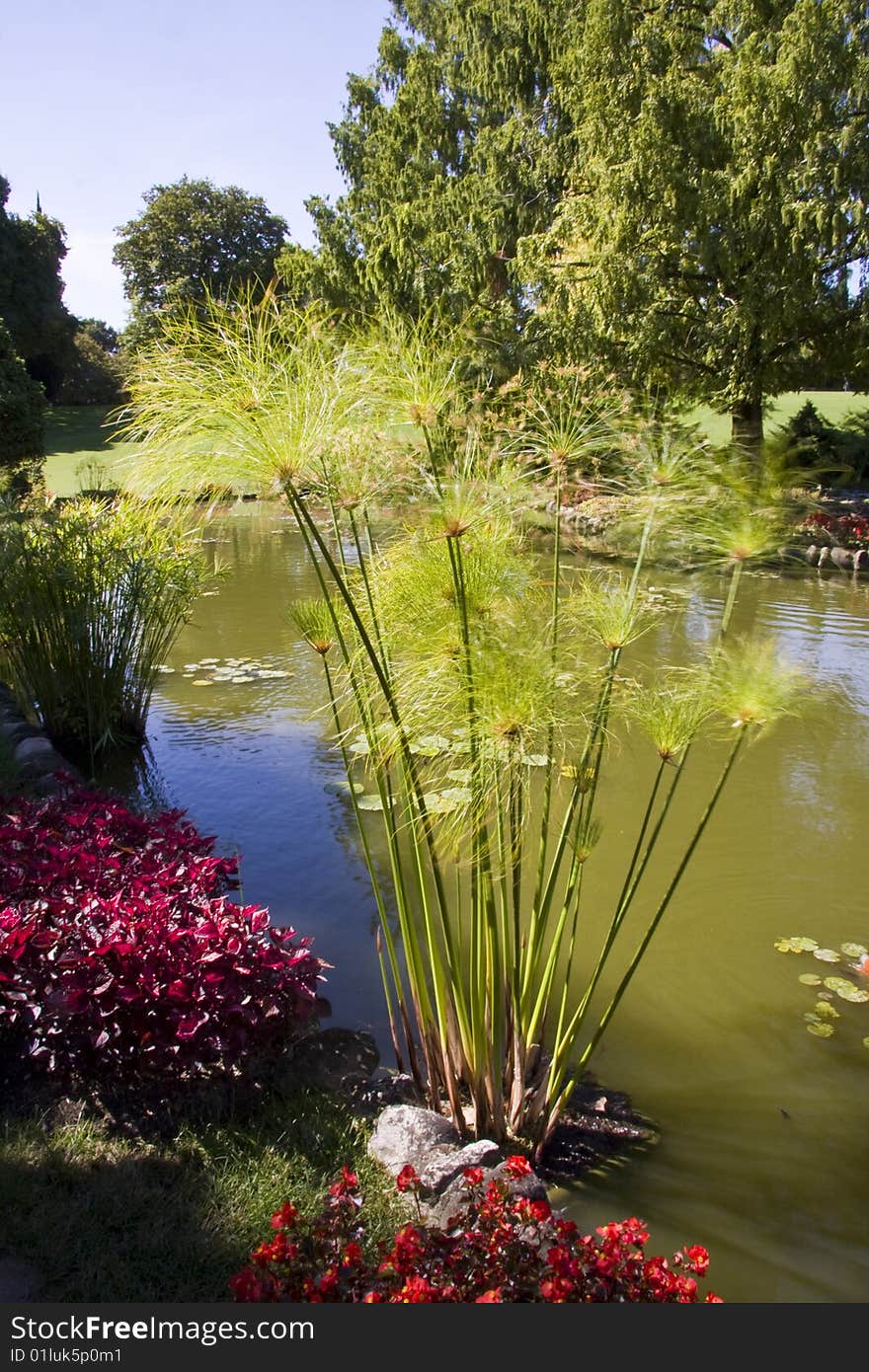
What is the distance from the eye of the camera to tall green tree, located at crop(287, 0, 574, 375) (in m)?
16.0

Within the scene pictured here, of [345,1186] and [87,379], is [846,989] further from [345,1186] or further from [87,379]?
[87,379]

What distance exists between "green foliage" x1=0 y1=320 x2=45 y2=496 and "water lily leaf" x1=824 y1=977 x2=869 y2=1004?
47.0 feet

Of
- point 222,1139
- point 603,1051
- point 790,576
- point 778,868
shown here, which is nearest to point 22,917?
point 222,1139

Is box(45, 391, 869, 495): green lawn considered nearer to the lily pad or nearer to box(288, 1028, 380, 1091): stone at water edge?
the lily pad

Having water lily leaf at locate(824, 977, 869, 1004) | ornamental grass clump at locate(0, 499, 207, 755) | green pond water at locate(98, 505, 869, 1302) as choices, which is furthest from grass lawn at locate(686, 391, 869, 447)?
water lily leaf at locate(824, 977, 869, 1004)

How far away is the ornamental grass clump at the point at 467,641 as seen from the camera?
1.99m

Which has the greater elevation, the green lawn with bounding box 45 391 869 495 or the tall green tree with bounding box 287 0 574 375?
the tall green tree with bounding box 287 0 574 375

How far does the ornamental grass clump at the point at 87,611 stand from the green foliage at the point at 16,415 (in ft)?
34.2

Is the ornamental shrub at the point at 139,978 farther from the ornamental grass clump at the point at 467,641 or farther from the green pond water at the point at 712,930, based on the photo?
the green pond water at the point at 712,930

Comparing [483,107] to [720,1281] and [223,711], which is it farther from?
[720,1281]

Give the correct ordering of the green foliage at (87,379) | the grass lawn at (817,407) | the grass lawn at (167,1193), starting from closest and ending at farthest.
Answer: the grass lawn at (167,1193) → the grass lawn at (817,407) → the green foliage at (87,379)

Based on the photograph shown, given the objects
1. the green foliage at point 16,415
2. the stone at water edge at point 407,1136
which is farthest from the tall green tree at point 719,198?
the stone at water edge at point 407,1136

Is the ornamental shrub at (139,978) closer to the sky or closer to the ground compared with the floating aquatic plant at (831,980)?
closer to the sky

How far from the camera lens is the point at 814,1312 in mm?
1877
